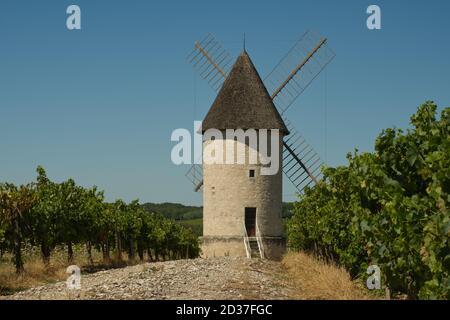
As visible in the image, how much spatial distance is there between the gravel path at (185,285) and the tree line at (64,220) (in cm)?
438

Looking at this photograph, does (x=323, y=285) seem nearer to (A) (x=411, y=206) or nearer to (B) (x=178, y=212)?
(A) (x=411, y=206)

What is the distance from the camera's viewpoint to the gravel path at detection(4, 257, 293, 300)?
1218 cm

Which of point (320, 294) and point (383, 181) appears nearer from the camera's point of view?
point (383, 181)

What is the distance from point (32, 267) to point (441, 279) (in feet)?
52.7

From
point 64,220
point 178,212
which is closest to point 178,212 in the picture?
point 178,212

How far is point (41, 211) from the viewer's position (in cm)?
2284

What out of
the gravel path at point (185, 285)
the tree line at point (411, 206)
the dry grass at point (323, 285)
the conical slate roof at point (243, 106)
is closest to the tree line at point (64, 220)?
the gravel path at point (185, 285)

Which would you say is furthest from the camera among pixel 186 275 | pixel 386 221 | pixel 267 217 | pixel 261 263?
pixel 267 217

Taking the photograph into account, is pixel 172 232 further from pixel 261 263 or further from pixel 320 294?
pixel 320 294

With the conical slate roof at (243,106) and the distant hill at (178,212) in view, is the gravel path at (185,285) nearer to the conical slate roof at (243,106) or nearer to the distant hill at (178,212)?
the conical slate roof at (243,106)

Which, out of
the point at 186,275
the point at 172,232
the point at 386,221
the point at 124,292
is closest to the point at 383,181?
the point at 386,221

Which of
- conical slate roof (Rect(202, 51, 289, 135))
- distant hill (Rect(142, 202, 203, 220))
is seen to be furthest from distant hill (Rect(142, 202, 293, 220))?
conical slate roof (Rect(202, 51, 289, 135))

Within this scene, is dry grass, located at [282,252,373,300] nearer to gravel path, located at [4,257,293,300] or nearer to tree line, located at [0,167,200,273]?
gravel path, located at [4,257,293,300]

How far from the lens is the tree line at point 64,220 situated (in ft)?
67.9
